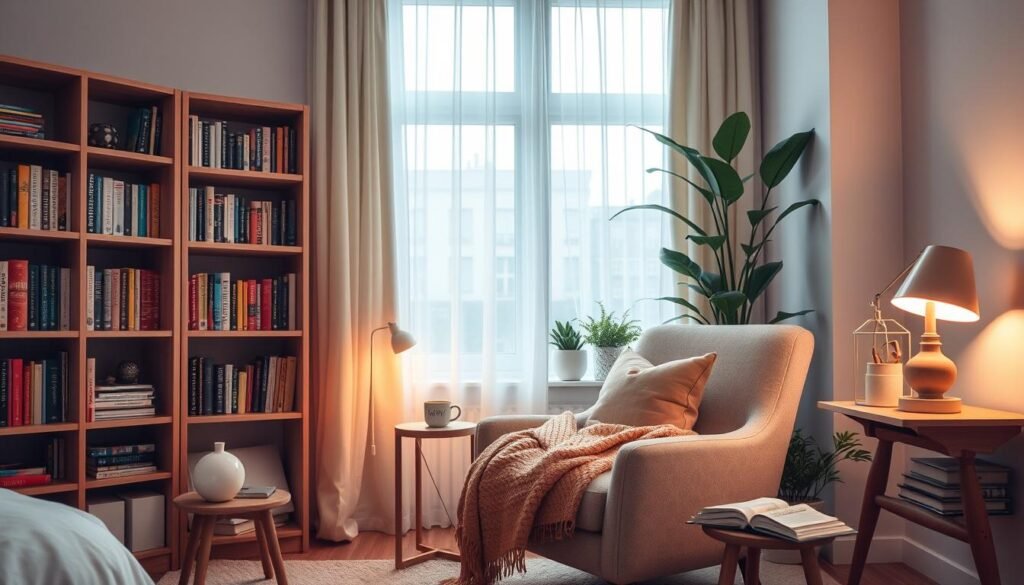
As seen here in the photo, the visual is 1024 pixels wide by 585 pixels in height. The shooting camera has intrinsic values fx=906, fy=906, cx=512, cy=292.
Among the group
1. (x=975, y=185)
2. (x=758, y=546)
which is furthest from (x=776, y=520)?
(x=975, y=185)

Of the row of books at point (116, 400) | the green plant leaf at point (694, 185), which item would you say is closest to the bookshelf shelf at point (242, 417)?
the row of books at point (116, 400)

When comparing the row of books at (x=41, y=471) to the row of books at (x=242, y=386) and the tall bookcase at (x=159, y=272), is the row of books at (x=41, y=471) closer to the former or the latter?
the tall bookcase at (x=159, y=272)

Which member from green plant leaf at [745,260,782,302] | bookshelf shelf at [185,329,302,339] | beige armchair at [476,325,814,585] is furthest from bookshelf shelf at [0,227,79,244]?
green plant leaf at [745,260,782,302]

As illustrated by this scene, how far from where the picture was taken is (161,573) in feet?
10.8

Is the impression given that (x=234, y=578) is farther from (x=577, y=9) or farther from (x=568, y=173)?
(x=577, y=9)

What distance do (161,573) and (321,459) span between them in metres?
0.80

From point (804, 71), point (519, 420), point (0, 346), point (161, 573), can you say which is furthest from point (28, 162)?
point (804, 71)

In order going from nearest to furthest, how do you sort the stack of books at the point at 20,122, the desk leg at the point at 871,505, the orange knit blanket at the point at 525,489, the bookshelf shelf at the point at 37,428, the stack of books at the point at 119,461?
the orange knit blanket at the point at 525,489
the desk leg at the point at 871,505
the bookshelf shelf at the point at 37,428
the stack of books at the point at 20,122
the stack of books at the point at 119,461

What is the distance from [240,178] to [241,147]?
13 centimetres

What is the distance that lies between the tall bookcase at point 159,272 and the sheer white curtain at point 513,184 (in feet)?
1.92

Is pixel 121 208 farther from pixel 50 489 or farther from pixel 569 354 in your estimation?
pixel 569 354

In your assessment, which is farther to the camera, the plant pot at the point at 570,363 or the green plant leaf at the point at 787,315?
the plant pot at the point at 570,363

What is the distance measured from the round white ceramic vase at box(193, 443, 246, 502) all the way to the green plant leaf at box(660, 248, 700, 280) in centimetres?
188

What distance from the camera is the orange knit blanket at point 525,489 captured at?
265cm
